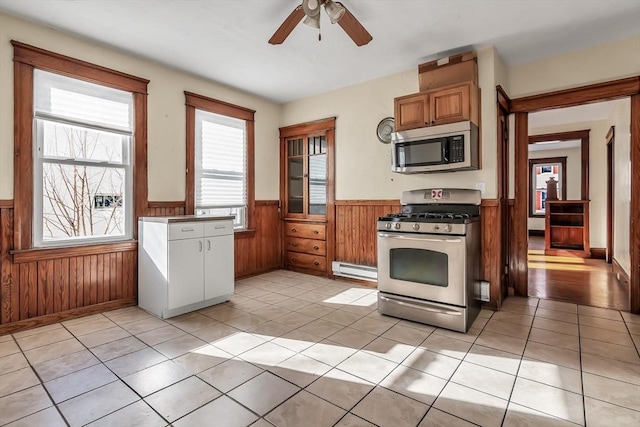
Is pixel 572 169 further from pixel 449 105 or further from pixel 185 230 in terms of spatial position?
pixel 185 230

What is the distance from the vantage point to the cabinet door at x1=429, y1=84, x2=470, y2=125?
319 cm

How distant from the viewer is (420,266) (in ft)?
9.67

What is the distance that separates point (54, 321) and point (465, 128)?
4156 millimetres

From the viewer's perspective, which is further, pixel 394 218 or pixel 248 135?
pixel 248 135

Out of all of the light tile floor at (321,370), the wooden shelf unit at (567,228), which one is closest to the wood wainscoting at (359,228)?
the light tile floor at (321,370)

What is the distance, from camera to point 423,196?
370 centimetres

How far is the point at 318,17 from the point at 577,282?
14.8 ft

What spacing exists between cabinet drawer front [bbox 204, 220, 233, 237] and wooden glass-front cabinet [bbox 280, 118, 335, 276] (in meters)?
1.50

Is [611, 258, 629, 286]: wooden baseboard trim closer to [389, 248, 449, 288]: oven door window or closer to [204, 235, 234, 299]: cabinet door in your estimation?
[389, 248, 449, 288]: oven door window

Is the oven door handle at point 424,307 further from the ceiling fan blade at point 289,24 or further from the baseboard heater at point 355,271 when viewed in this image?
the ceiling fan blade at point 289,24

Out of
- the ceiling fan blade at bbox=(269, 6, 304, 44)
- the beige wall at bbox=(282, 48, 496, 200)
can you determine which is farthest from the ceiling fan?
the beige wall at bbox=(282, 48, 496, 200)

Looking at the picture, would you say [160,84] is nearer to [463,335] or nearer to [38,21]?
[38,21]

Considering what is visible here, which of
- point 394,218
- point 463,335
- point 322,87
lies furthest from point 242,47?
point 463,335

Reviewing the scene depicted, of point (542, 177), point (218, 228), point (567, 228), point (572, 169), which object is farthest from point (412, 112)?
point (542, 177)
